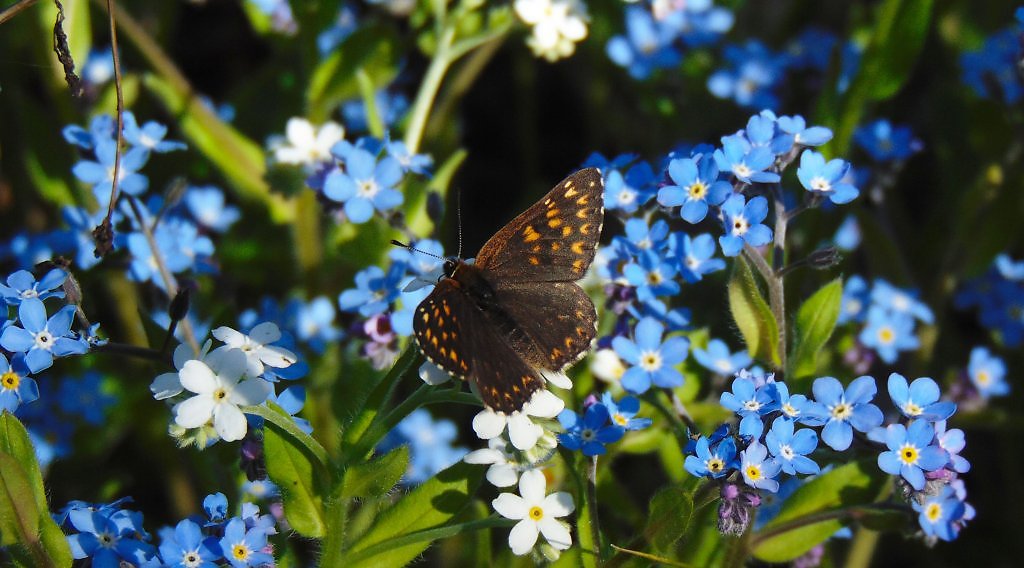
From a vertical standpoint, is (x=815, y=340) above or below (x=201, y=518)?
below

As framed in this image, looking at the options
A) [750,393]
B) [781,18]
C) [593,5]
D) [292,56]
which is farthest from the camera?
[781,18]

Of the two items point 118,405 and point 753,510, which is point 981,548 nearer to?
point 753,510

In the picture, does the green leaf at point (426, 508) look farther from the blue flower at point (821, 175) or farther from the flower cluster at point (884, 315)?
the flower cluster at point (884, 315)

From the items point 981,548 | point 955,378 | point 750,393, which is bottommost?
point 981,548

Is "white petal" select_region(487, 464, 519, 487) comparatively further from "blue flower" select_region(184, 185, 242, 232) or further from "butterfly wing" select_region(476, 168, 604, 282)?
"blue flower" select_region(184, 185, 242, 232)

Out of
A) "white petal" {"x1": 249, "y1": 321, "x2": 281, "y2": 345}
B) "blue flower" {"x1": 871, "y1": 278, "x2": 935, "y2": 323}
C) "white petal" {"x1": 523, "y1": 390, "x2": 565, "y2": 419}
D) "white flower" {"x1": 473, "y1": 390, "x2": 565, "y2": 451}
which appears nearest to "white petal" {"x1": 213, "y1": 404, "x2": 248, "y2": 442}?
"white petal" {"x1": 249, "y1": 321, "x2": 281, "y2": 345}

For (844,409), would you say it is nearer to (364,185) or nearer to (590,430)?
(590,430)

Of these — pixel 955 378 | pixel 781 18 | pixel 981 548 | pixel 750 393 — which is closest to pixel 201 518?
pixel 750 393
